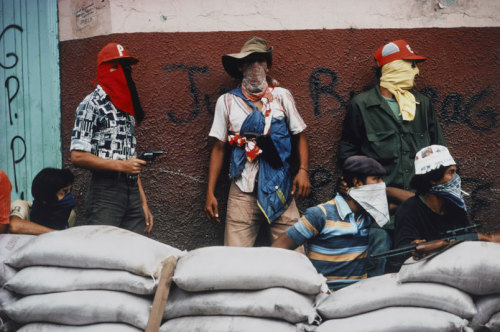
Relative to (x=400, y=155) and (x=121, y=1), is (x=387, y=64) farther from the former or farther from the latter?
(x=121, y=1)

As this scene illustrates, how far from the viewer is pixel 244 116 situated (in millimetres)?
4008

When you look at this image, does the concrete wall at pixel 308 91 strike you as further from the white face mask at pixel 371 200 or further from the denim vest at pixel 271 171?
the white face mask at pixel 371 200

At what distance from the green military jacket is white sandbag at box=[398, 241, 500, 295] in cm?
136

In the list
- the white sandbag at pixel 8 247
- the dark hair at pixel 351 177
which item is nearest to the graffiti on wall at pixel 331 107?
the dark hair at pixel 351 177

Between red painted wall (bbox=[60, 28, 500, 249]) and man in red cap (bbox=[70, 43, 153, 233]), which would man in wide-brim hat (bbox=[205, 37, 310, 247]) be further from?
man in red cap (bbox=[70, 43, 153, 233])

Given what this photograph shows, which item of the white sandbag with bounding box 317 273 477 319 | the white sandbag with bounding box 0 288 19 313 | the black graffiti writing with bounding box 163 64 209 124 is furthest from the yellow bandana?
the white sandbag with bounding box 0 288 19 313

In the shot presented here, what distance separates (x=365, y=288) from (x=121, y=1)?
9.97 ft

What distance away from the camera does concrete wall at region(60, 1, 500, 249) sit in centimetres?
441

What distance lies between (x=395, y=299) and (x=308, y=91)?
222 cm

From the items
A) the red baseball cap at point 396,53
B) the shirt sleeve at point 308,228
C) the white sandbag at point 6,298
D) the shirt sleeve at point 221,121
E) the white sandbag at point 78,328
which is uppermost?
the red baseball cap at point 396,53

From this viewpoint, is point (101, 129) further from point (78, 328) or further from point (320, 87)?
point (320, 87)

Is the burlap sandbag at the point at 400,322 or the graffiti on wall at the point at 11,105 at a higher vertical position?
the graffiti on wall at the point at 11,105

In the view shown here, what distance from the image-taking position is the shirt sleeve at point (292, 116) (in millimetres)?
4062

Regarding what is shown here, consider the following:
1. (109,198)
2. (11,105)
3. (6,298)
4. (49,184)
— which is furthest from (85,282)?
(11,105)
